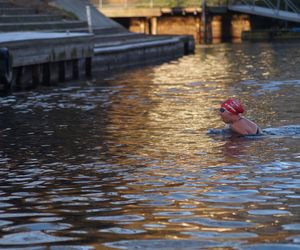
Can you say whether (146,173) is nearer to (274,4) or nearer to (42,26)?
(42,26)

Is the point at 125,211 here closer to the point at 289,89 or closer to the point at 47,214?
the point at 47,214

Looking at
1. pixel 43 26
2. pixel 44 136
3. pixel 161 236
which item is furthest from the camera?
pixel 43 26

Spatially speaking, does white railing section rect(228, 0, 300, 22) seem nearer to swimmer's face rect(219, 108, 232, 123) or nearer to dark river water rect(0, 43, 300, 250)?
dark river water rect(0, 43, 300, 250)

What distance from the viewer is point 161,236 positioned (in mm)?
8539

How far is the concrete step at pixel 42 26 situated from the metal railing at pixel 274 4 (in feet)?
61.4

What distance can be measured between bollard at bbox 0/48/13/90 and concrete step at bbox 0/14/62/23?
31.4 feet

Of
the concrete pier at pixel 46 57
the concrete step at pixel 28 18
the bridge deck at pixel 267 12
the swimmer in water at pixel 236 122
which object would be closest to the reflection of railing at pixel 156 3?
the bridge deck at pixel 267 12

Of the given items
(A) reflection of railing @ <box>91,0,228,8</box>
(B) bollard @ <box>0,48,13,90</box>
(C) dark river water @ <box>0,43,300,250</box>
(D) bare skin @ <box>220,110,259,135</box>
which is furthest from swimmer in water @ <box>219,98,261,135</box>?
(A) reflection of railing @ <box>91,0,228,8</box>

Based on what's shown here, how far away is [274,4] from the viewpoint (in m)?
61.5

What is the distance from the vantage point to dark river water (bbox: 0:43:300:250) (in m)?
8.68

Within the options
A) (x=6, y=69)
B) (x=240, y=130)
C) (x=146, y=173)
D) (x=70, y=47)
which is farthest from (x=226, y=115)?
(x=70, y=47)

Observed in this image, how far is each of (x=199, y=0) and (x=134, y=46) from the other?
72.2 ft

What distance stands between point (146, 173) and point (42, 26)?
85.9 ft

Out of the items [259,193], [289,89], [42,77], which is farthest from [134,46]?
[259,193]
